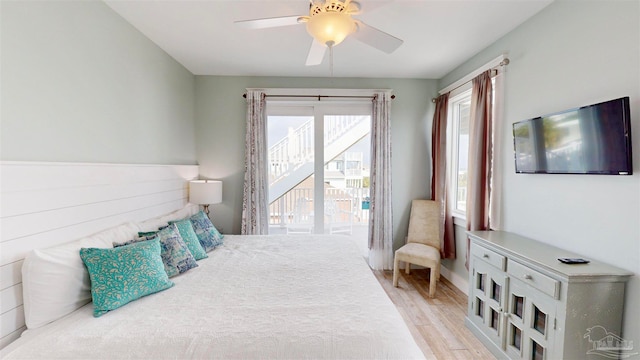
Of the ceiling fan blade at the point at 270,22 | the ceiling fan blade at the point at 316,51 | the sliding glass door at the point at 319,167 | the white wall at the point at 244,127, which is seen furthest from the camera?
the sliding glass door at the point at 319,167

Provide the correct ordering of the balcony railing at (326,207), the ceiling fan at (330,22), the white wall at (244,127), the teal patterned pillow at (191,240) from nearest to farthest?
the ceiling fan at (330,22) → the teal patterned pillow at (191,240) → the white wall at (244,127) → the balcony railing at (326,207)

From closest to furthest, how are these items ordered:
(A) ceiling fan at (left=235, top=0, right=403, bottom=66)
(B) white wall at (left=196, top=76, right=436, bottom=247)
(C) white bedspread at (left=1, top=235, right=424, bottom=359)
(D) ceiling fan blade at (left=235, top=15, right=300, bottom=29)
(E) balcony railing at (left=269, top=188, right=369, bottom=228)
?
(C) white bedspread at (left=1, top=235, right=424, bottom=359), (A) ceiling fan at (left=235, top=0, right=403, bottom=66), (D) ceiling fan blade at (left=235, top=15, right=300, bottom=29), (B) white wall at (left=196, top=76, right=436, bottom=247), (E) balcony railing at (left=269, top=188, right=369, bottom=228)

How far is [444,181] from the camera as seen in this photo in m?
3.53

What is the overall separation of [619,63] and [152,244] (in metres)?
3.15

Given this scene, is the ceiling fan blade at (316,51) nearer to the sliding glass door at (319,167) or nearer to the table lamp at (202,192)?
the sliding glass door at (319,167)

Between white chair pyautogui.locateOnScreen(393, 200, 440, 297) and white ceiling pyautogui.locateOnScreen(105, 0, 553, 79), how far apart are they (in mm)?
1824

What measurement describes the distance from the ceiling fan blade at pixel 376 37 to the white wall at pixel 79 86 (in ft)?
6.14

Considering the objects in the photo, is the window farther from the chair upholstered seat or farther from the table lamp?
the table lamp

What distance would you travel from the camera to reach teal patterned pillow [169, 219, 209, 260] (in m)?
2.31

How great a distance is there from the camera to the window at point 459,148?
11.1 feet

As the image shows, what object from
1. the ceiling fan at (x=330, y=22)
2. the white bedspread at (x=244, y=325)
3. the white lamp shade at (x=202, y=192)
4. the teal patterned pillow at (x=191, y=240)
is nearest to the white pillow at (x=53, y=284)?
the white bedspread at (x=244, y=325)

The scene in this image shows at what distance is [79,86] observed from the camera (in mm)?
1839

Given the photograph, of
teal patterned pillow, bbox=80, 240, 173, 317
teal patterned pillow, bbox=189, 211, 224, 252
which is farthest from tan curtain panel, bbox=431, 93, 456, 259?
teal patterned pillow, bbox=80, 240, 173, 317

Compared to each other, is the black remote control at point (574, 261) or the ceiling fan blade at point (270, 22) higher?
the ceiling fan blade at point (270, 22)
